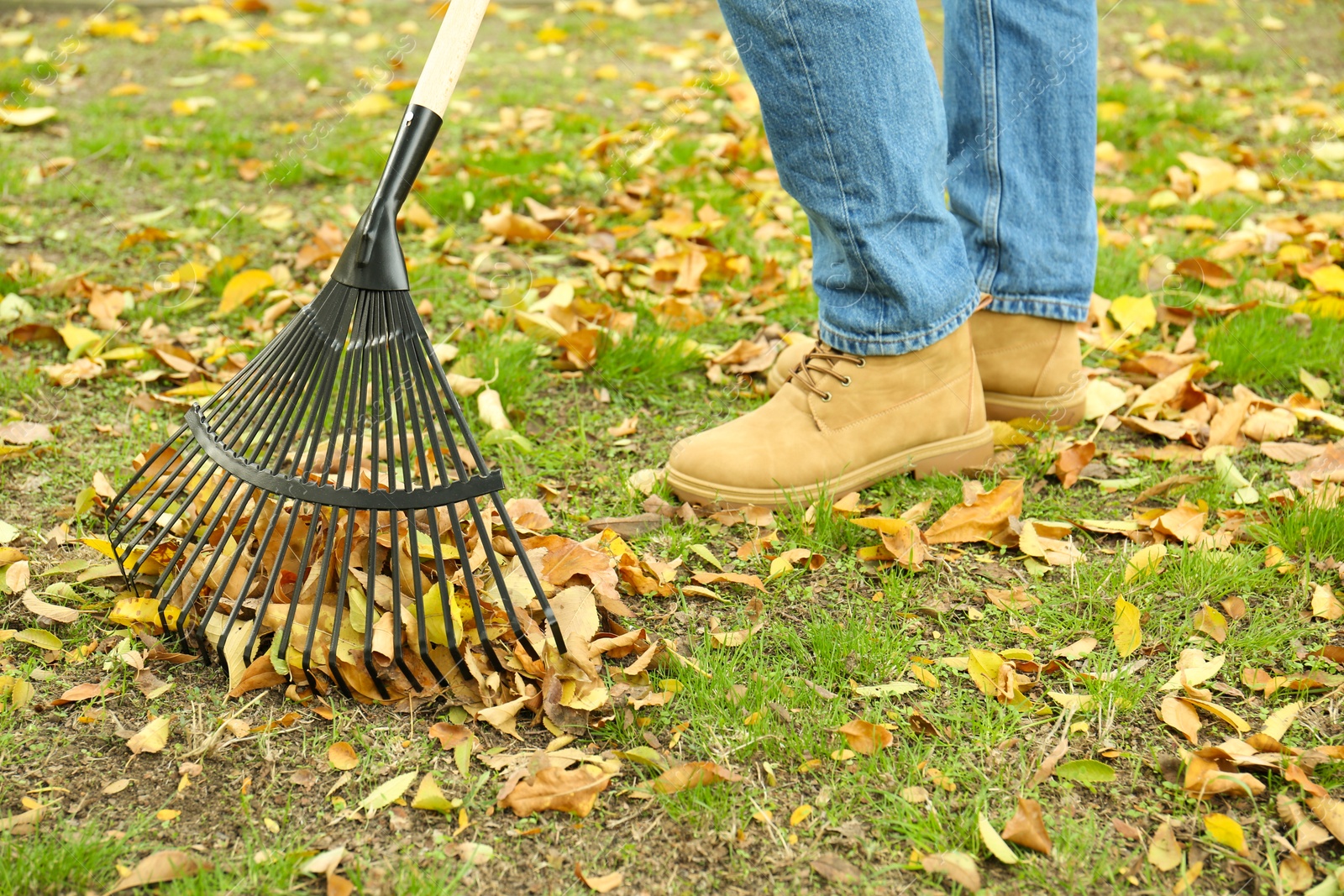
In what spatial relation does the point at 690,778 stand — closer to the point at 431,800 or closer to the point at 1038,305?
the point at 431,800

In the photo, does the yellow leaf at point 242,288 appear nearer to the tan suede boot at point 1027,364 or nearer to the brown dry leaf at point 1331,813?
the tan suede boot at point 1027,364

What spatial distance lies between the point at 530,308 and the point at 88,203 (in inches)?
63.0

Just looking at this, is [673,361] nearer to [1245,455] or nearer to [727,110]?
[1245,455]

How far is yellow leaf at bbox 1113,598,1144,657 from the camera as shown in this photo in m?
1.63

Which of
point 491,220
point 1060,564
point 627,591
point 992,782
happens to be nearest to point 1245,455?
point 1060,564

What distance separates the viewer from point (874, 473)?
2072 mm

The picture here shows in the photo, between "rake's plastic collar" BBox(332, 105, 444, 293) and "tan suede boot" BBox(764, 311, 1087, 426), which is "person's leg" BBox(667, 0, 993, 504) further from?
"rake's plastic collar" BBox(332, 105, 444, 293)

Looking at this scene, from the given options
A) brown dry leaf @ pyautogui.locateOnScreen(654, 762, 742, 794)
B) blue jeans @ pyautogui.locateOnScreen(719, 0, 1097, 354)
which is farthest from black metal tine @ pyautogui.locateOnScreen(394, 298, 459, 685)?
blue jeans @ pyautogui.locateOnScreen(719, 0, 1097, 354)

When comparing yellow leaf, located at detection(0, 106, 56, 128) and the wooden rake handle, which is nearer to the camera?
the wooden rake handle

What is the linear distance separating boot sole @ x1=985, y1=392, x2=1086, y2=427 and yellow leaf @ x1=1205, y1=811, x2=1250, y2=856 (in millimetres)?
1055

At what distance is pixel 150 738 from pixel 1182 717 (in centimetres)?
143

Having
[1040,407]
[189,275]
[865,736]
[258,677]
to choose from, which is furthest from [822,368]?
[189,275]

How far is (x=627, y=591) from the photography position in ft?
5.83

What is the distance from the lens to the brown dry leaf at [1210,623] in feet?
5.43
